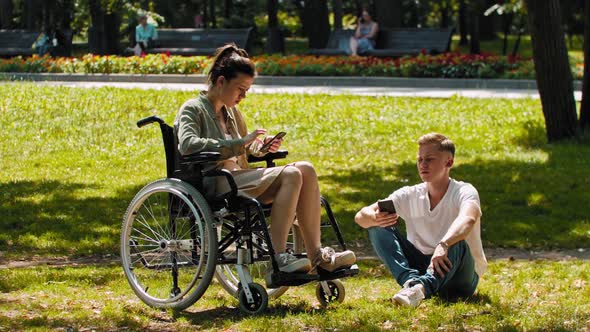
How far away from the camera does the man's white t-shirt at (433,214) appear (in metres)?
6.12

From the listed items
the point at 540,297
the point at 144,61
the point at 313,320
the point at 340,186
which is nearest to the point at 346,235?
the point at 340,186

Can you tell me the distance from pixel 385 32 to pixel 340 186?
1567cm

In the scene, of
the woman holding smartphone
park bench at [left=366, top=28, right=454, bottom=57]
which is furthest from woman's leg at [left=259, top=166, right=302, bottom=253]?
the woman holding smartphone

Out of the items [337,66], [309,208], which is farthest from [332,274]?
[337,66]

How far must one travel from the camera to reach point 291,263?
600 centimetres

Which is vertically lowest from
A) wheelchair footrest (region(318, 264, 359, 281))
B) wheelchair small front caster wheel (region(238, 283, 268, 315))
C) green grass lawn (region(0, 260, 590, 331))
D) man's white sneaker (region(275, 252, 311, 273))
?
green grass lawn (region(0, 260, 590, 331))

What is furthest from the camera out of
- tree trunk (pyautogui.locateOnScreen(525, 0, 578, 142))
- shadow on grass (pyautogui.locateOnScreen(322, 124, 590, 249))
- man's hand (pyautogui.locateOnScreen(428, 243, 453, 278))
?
tree trunk (pyautogui.locateOnScreen(525, 0, 578, 142))

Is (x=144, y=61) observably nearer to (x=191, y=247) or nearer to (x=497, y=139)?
(x=497, y=139)

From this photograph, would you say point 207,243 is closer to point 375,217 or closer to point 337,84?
point 375,217

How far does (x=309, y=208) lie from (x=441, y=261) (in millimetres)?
760

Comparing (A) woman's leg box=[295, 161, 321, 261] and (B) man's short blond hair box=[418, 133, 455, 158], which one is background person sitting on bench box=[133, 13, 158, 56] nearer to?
(A) woman's leg box=[295, 161, 321, 261]

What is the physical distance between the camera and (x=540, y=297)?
6.57m

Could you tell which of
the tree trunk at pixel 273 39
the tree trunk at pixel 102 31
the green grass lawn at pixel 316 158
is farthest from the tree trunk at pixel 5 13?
the green grass lawn at pixel 316 158

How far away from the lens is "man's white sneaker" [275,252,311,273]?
5.98 m
